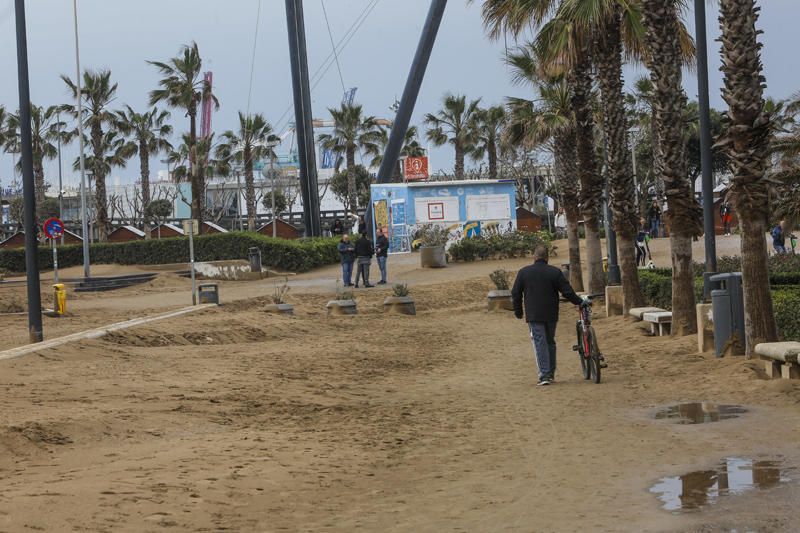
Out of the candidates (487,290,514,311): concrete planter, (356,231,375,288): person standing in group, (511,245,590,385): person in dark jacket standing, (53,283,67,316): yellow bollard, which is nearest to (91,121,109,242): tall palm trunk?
(356,231,375,288): person standing in group

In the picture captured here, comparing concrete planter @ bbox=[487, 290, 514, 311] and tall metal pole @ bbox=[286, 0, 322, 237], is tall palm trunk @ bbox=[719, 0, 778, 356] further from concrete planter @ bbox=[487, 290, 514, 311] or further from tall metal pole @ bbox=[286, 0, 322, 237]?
tall metal pole @ bbox=[286, 0, 322, 237]

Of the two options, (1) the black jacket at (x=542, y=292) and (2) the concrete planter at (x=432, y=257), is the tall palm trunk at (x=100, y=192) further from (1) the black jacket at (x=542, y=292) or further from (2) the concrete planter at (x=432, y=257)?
(1) the black jacket at (x=542, y=292)

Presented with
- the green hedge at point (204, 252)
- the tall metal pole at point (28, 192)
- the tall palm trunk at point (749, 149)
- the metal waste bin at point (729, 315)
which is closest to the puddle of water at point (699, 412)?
the tall palm trunk at point (749, 149)

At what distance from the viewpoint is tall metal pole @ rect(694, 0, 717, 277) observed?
56.6 ft

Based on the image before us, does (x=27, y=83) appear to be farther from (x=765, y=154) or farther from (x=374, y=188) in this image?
(x=374, y=188)

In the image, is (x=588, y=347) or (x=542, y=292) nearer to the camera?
(x=542, y=292)

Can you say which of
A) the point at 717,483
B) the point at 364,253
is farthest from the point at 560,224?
the point at 717,483

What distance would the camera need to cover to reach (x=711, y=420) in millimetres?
10031

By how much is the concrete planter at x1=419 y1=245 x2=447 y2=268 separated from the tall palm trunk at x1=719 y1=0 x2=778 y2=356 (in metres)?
28.5

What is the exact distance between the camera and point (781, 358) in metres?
11.8

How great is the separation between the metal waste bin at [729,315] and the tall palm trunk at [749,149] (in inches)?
23.9

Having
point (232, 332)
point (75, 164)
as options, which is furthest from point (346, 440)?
point (75, 164)

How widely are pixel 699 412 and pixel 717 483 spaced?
358 cm

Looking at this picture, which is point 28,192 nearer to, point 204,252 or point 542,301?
point 542,301
